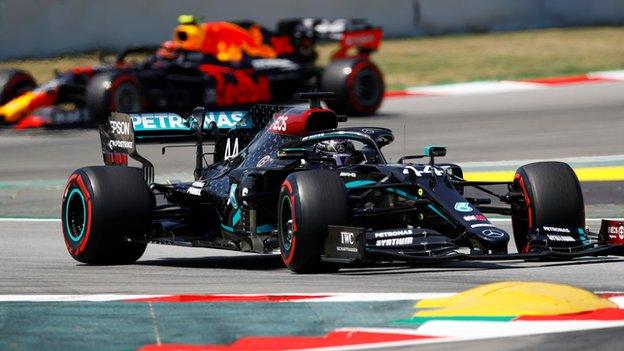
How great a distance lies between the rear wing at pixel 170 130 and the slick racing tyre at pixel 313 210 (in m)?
2.40

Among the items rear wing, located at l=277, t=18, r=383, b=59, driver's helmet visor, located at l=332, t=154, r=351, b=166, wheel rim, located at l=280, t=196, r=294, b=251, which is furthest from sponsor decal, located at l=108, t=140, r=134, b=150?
rear wing, located at l=277, t=18, r=383, b=59

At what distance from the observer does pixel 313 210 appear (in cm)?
1017

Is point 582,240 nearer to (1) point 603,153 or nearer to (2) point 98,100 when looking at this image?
(1) point 603,153

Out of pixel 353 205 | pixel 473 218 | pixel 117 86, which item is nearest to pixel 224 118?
pixel 353 205

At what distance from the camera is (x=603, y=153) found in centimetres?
1942

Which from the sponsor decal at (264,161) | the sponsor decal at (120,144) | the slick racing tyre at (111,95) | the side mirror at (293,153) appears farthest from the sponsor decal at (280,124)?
the slick racing tyre at (111,95)

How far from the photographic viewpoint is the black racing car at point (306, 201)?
1027cm

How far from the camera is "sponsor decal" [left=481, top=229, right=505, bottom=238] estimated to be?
1030 centimetres

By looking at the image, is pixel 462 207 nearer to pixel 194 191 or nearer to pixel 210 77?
pixel 194 191

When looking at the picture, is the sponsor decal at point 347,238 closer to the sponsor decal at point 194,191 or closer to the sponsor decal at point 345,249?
the sponsor decal at point 345,249

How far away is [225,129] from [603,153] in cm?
784

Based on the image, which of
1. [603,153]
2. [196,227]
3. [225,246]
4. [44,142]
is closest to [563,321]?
[225,246]

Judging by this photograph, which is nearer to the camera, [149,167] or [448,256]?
[448,256]

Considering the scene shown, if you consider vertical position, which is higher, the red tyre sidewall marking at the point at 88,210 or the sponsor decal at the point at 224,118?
the sponsor decal at the point at 224,118
